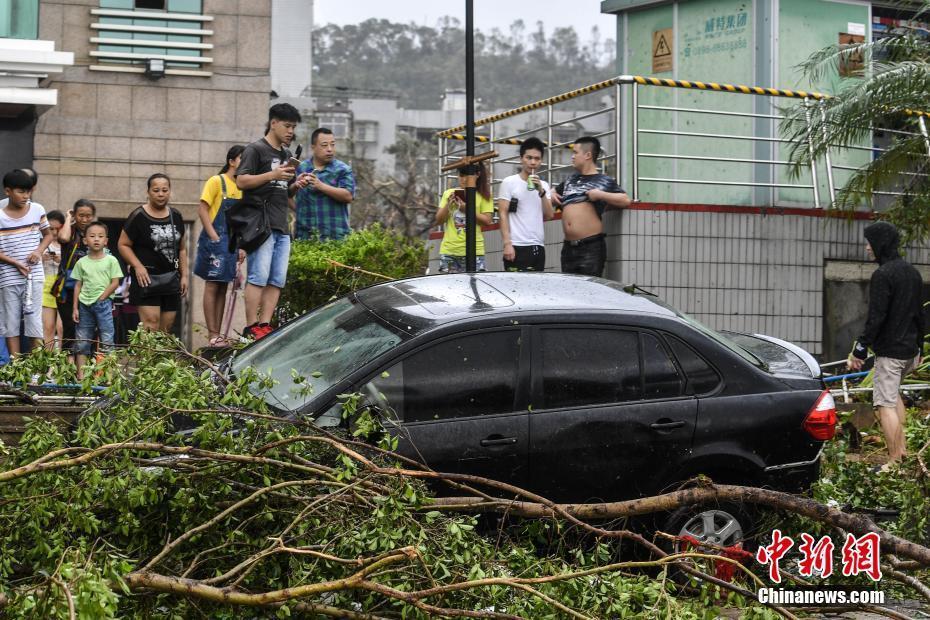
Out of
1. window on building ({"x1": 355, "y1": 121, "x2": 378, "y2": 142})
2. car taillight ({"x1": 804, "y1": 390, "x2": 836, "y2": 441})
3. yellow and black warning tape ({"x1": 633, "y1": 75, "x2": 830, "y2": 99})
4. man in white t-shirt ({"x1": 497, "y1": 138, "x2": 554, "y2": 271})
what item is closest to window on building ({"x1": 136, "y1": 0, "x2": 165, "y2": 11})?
yellow and black warning tape ({"x1": 633, "y1": 75, "x2": 830, "y2": 99})

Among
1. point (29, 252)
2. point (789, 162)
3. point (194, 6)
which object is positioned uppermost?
point (194, 6)

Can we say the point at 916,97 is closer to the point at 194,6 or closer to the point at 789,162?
the point at 789,162

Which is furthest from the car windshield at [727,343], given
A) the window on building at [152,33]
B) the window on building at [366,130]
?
the window on building at [366,130]

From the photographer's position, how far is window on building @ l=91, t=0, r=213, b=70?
58.3ft

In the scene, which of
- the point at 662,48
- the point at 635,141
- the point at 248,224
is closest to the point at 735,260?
the point at 635,141

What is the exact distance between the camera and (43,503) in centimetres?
503

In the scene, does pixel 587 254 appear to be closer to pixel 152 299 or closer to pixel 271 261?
pixel 271 261

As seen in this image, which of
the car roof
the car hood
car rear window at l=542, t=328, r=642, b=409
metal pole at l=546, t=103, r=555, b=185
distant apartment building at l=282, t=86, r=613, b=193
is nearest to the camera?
car rear window at l=542, t=328, r=642, b=409

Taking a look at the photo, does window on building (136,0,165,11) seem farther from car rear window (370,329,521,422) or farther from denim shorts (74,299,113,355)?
car rear window (370,329,521,422)

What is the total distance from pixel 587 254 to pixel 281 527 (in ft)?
22.6

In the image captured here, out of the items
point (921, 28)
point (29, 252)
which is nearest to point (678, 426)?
point (29, 252)

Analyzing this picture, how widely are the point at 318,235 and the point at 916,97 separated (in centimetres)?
641

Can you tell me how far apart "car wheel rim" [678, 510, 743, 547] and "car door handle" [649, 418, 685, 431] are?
47cm

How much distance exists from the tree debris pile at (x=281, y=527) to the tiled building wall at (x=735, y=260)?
6866 millimetres
